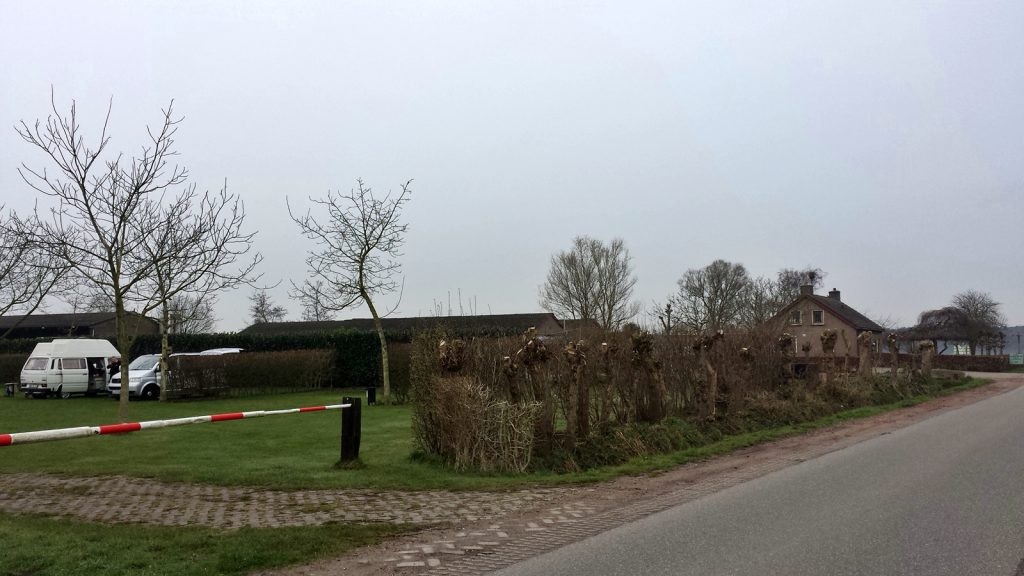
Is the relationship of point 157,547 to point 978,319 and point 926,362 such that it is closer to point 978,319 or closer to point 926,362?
point 926,362

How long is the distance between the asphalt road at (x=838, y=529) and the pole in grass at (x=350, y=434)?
489 centimetres

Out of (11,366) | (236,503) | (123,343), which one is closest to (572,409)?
(236,503)

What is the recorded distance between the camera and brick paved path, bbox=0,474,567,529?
766 centimetres

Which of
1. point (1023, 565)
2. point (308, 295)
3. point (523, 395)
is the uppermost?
point (308, 295)

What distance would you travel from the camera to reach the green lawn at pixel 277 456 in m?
9.96

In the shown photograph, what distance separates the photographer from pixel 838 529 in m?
6.89

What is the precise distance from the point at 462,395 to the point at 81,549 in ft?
18.4

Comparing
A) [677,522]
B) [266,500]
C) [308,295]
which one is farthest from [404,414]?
[677,522]

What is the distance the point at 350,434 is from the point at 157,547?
455cm

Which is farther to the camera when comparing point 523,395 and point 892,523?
point 523,395

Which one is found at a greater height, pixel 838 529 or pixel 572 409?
pixel 572 409

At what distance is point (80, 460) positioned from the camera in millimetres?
11547

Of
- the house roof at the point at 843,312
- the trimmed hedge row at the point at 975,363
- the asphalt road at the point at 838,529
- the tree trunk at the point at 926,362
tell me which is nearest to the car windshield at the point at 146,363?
the asphalt road at the point at 838,529

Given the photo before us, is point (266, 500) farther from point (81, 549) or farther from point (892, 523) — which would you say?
point (892, 523)
